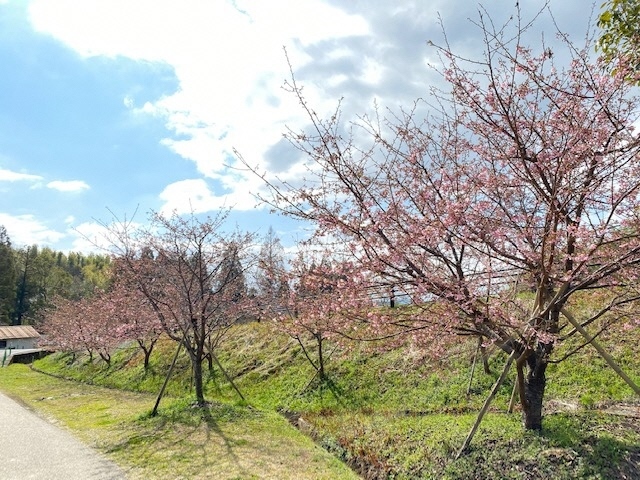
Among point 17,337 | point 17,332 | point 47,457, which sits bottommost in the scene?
point 17,337

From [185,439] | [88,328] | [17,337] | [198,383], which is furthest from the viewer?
[17,337]

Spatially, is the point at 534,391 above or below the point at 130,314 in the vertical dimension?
below

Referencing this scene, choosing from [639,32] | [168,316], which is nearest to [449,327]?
[639,32]

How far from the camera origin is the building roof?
171 ft

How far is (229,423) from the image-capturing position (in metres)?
9.26

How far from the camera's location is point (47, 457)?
24.2ft

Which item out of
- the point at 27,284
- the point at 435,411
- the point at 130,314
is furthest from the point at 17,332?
the point at 435,411

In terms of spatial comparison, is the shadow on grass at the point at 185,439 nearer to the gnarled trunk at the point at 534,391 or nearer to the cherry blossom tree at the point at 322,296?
the cherry blossom tree at the point at 322,296

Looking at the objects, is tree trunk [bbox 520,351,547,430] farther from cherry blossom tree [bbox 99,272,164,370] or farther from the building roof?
the building roof

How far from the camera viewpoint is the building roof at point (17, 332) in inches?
2051

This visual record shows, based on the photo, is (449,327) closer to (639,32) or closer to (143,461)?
(639,32)

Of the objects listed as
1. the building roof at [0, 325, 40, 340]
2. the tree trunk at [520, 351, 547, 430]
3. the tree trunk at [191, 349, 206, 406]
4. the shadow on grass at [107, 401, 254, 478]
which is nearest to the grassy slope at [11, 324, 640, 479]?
the tree trunk at [520, 351, 547, 430]

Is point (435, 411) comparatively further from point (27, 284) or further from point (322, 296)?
point (27, 284)

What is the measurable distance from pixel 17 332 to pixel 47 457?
57.7 metres
